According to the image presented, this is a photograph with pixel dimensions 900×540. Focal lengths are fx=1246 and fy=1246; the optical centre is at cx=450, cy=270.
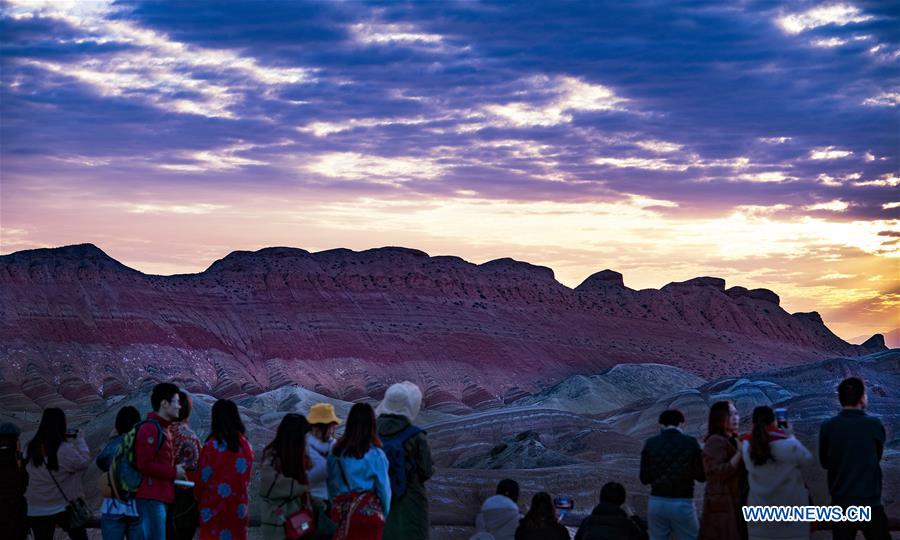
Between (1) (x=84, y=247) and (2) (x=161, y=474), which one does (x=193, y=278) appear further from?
(2) (x=161, y=474)

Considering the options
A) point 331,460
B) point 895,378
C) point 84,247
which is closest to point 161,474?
point 331,460

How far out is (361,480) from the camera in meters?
7.57

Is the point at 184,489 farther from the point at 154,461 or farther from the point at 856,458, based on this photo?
the point at 856,458

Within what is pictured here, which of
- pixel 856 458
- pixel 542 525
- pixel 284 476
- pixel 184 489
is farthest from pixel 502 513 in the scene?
pixel 856 458

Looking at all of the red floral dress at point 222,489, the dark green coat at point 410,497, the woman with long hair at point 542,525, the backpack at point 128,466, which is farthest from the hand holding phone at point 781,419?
the backpack at point 128,466

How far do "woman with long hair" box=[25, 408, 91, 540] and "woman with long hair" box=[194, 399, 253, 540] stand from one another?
1461mm

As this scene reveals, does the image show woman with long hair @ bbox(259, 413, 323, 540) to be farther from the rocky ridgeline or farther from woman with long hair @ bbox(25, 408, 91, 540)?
the rocky ridgeline

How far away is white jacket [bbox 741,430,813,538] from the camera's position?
7.79 metres

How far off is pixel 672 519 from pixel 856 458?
4.26 ft

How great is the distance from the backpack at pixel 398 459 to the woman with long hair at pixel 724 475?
1.97 metres

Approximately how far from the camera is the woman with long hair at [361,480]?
24.8ft

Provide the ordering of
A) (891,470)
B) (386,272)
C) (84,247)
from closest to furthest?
(891,470) → (84,247) → (386,272)

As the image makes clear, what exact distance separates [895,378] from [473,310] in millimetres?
33232

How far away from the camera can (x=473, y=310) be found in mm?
72375
